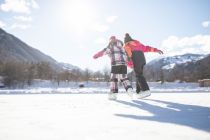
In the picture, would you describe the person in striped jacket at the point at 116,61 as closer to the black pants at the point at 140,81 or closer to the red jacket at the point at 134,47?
the red jacket at the point at 134,47

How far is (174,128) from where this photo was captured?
2.28 m

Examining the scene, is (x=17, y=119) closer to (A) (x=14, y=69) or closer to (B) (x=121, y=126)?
(B) (x=121, y=126)

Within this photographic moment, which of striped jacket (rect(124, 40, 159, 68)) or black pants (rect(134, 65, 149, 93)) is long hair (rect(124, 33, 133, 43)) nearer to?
striped jacket (rect(124, 40, 159, 68))

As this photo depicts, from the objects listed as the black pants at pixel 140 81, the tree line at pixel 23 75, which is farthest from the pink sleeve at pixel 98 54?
the tree line at pixel 23 75

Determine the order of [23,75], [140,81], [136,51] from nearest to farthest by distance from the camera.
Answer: [140,81], [136,51], [23,75]

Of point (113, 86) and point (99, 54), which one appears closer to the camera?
point (113, 86)

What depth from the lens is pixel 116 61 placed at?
6.40 meters

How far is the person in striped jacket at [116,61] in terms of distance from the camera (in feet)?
20.7

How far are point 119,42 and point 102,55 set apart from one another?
527 millimetres

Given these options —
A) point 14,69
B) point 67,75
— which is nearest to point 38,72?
point 67,75

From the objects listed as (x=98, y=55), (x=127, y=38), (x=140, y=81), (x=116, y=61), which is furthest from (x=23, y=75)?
(x=140, y=81)

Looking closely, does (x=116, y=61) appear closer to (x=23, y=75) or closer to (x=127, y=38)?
(x=127, y=38)

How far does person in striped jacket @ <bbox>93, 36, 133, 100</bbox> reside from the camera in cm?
630

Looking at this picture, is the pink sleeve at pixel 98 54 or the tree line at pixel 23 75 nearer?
the pink sleeve at pixel 98 54
